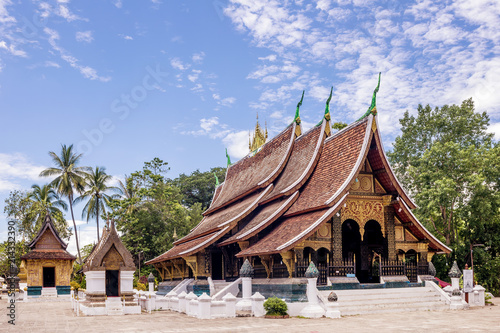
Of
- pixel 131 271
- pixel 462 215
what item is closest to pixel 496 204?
pixel 462 215

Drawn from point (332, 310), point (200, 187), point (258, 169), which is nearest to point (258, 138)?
point (258, 169)

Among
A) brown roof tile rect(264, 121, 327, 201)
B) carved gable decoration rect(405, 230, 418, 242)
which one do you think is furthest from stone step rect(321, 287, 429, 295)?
brown roof tile rect(264, 121, 327, 201)

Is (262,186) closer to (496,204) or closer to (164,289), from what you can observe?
(164,289)

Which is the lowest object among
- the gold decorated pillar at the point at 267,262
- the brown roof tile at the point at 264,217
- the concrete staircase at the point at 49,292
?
the concrete staircase at the point at 49,292

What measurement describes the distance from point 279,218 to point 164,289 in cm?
1041

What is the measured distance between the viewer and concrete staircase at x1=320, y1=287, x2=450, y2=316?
14359 millimetres

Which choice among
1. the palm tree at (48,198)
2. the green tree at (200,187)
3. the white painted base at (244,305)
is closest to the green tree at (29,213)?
the palm tree at (48,198)

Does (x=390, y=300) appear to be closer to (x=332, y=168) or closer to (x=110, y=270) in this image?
(x=332, y=168)

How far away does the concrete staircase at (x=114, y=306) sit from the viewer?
16344 millimetres

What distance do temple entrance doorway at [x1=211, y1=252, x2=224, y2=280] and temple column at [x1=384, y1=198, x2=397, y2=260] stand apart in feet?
24.4

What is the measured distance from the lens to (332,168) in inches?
701

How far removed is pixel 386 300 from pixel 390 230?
299 centimetres

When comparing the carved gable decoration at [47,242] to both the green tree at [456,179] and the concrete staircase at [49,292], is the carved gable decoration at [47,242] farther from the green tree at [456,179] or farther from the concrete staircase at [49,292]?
the green tree at [456,179]

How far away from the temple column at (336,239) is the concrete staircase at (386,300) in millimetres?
1270
